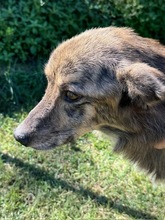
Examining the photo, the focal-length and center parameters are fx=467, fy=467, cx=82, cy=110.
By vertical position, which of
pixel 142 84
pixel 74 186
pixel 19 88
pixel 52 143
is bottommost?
pixel 74 186

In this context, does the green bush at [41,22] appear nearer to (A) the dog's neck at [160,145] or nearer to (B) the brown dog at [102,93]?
(B) the brown dog at [102,93]

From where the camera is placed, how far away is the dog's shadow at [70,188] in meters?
4.00

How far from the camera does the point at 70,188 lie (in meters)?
4.14

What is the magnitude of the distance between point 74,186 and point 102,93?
4.75ft

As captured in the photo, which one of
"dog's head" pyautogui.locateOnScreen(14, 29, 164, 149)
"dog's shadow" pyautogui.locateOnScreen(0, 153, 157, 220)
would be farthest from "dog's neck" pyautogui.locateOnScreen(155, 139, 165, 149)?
"dog's shadow" pyautogui.locateOnScreen(0, 153, 157, 220)

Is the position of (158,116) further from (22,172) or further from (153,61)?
(22,172)

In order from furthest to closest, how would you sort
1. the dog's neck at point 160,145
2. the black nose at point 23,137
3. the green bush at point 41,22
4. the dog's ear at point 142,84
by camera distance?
the green bush at point 41,22, the black nose at point 23,137, the dog's neck at point 160,145, the dog's ear at point 142,84

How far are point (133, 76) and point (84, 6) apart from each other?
2.63m

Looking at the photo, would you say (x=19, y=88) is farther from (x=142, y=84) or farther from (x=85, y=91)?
(x=142, y=84)

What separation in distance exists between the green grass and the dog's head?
1012mm

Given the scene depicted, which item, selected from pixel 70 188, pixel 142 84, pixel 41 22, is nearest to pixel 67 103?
pixel 142 84

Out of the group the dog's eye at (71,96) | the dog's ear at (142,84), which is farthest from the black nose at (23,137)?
the dog's ear at (142,84)

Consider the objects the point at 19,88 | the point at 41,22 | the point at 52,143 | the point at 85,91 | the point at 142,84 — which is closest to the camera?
the point at 142,84

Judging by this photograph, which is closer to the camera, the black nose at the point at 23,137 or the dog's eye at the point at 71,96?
the dog's eye at the point at 71,96
